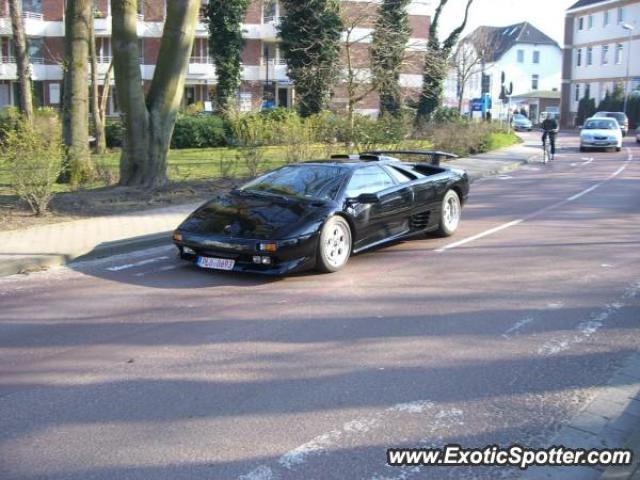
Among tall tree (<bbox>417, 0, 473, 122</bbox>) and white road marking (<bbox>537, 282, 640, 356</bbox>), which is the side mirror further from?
tall tree (<bbox>417, 0, 473, 122</bbox>)

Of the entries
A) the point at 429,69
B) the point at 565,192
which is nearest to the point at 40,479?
the point at 565,192

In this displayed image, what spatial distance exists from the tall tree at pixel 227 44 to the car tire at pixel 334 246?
3071 cm

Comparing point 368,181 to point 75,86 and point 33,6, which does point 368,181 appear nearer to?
point 75,86

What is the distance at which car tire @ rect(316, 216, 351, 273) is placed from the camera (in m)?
8.05

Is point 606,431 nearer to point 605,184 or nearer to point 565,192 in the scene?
point 565,192

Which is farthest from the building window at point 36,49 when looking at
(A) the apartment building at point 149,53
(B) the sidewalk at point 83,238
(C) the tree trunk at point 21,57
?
(B) the sidewalk at point 83,238

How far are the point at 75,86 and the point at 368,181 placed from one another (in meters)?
9.31

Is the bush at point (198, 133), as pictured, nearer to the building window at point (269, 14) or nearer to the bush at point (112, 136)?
the bush at point (112, 136)

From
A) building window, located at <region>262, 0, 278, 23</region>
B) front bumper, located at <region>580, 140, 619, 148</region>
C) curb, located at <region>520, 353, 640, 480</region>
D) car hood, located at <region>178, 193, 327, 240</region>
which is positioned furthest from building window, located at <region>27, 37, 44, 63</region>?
curb, located at <region>520, 353, 640, 480</region>

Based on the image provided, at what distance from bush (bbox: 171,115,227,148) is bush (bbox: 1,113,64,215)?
17907mm

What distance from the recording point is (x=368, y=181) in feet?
29.9

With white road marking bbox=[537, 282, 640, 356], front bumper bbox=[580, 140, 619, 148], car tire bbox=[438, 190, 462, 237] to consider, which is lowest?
white road marking bbox=[537, 282, 640, 356]

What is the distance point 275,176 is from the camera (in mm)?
9445

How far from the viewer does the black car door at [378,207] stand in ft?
28.6
